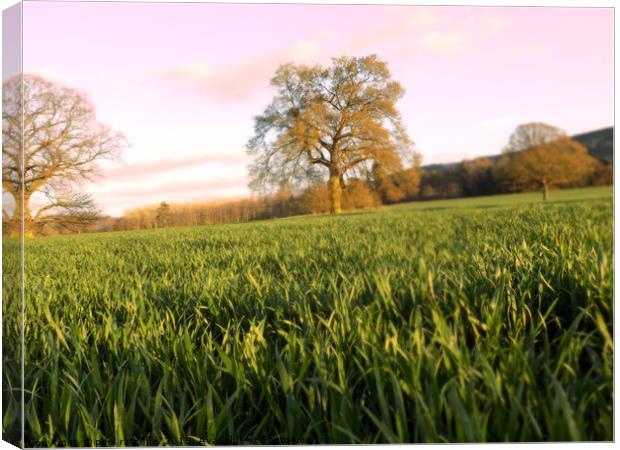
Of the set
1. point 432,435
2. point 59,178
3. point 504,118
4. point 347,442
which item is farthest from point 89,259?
point 504,118

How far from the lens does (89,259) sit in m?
3.18

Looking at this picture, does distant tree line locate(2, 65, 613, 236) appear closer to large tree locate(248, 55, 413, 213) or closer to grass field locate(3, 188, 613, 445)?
large tree locate(248, 55, 413, 213)

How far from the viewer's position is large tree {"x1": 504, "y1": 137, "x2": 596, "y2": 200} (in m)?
2.80

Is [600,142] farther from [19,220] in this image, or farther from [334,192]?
[19,220]

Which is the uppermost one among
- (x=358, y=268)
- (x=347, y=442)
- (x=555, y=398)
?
(x=358, y=268)

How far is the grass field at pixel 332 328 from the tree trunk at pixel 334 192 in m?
0.07

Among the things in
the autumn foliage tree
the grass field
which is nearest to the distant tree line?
the autumn foliage tree

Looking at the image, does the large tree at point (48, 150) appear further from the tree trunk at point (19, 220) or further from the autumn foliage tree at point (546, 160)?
the autumn foliage tree at point (546, 160)

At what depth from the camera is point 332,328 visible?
2.34 m

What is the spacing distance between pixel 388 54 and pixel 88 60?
1647 millimetres

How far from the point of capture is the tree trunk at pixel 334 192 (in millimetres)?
2988

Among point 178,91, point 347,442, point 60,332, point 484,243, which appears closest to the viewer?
point 347,442

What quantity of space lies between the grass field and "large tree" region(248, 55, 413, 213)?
0.29m

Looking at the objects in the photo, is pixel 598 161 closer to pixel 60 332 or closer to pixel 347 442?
pixel 347 442
